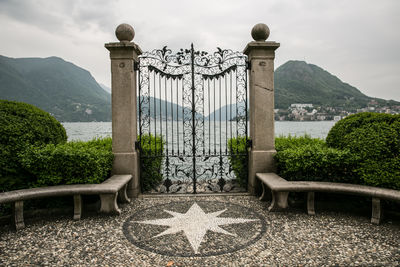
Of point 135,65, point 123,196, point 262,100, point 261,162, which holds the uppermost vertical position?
point 135,65

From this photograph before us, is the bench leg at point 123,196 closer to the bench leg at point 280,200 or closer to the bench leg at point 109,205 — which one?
the bench leg at point 109,205

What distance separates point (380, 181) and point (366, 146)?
0.70 m

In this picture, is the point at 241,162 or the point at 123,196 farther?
the point at 241,162

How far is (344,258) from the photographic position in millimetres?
3117

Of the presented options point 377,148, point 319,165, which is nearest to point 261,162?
point 319,165

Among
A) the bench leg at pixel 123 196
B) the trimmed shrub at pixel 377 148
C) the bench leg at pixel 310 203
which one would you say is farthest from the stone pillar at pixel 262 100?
the bench leg at pixel 123 196

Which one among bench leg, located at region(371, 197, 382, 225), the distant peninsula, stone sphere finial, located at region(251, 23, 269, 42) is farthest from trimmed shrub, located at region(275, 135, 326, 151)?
the distant peninsula

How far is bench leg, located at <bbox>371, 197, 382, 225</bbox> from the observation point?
418cm

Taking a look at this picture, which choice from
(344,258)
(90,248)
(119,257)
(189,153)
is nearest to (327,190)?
(344,258)

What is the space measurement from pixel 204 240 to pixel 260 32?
16.3 ft

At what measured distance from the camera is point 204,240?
3691mm

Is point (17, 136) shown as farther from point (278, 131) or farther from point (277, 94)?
point (278, 131)

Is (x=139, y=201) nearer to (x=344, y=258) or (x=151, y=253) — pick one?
(x=151, y=253)

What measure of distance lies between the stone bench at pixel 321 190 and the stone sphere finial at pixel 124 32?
4816 millimetres
